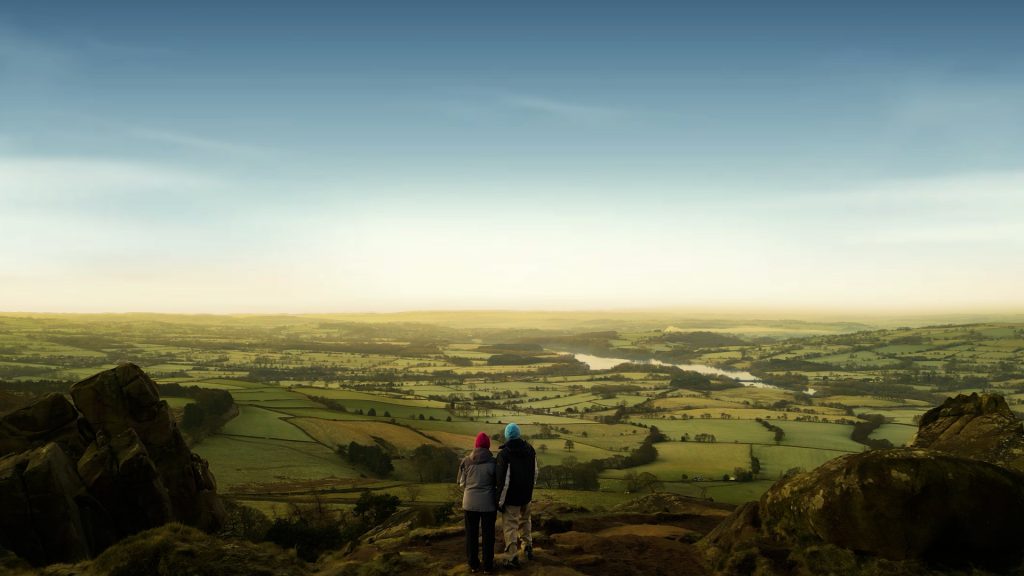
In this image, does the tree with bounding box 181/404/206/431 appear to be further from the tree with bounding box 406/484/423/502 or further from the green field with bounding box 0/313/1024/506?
the tree with bounding box 406/484/423/502

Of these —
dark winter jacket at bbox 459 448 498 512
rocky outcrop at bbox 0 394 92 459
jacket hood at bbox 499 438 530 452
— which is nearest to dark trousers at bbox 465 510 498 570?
dark winter jacket at bbox 459 448 498 512

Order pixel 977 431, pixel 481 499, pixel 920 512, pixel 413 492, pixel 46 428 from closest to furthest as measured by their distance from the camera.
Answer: pixel 920 512 < pixel 481 499 < pixel 977 431 < pixel 46 428 < pixel 413 492

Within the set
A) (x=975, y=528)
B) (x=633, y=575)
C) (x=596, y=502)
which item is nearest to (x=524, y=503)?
(x=633, y=575)

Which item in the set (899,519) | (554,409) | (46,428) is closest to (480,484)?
(899,519)

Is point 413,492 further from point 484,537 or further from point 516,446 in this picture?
point 516,446

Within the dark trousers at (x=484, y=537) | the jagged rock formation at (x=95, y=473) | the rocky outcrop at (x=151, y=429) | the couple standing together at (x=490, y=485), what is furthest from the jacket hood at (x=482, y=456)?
the rocky outcrop at (x=151, y=429)
